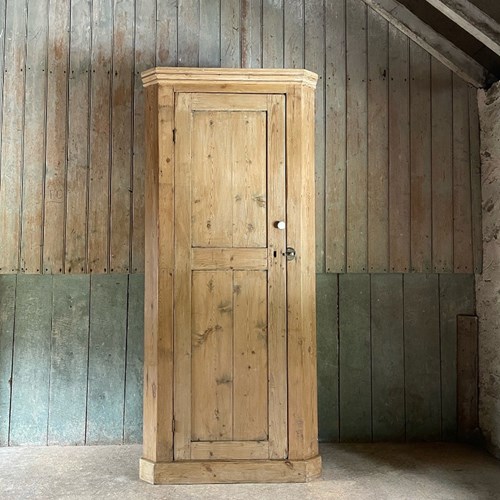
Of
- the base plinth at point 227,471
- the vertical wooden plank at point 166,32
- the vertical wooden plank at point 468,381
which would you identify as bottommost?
the base plinth at point 227,471

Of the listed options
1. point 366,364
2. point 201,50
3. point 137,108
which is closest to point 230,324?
point 366,364

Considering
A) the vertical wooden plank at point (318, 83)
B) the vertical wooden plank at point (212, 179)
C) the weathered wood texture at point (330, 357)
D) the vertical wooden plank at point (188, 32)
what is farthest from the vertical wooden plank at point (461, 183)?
the vertical wooden plank at point (188, 32)

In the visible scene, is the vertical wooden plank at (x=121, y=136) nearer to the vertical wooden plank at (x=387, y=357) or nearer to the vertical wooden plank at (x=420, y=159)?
the vertical wooden plank at (x=387, y=357)

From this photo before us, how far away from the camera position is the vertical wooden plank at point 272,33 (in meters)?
3.01

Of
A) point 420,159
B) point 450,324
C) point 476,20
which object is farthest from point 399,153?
point 450,324

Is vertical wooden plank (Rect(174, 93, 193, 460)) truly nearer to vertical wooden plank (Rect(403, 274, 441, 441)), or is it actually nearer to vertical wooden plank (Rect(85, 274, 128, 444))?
vertical wooden plank (Rect(85, 274, 128, 444))

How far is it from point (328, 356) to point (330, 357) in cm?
1

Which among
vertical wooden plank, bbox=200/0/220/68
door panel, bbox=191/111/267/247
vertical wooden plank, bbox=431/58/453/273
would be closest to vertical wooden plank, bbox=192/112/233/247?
door panel, bbox=191/111/267/247

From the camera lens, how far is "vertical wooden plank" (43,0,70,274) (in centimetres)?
290

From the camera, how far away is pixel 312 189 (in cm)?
251

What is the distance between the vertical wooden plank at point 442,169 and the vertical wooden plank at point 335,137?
1.69 ft

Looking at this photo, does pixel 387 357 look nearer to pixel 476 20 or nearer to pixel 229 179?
pixel 229 179

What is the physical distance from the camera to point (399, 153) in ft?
9.94

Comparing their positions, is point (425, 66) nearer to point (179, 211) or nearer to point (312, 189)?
point (312, 189)
